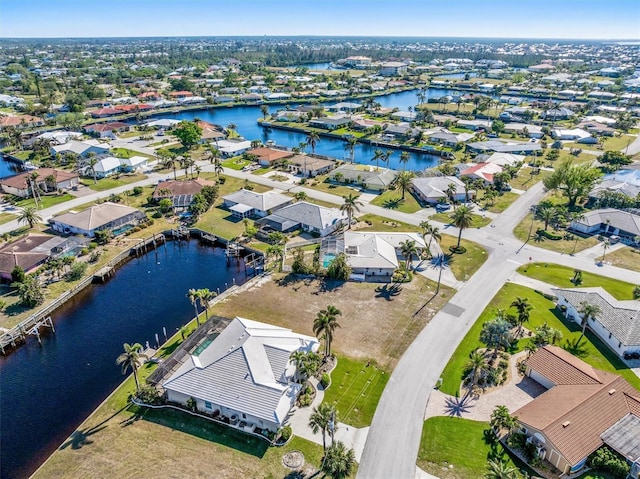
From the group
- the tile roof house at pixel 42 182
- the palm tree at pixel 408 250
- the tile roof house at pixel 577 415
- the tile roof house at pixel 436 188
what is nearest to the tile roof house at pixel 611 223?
the tile roof house at pixel 436 188

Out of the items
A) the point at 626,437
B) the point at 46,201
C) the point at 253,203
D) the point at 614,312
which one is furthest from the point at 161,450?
the point at 46,201

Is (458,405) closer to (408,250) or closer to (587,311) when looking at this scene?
(587,311)

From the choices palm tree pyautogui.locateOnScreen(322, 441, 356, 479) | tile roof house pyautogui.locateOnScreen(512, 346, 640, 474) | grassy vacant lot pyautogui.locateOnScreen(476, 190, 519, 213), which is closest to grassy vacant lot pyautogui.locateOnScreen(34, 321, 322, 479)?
palm tree pyautogui.locateOnScreen(322, 441, 356, 479)

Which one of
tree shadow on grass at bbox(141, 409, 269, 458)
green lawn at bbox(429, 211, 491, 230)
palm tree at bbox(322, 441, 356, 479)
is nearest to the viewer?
palm tree at bbox(322, 441, 356, 479)

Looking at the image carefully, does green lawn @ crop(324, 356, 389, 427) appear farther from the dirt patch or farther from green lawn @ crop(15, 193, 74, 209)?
green lawn @ crop(15, 193, 74, 209)

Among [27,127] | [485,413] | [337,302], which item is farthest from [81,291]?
[27,127]

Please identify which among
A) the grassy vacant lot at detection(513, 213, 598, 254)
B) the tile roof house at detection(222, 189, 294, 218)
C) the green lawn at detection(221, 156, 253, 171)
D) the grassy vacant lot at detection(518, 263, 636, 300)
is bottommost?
the grassy vacant lot at detection(518, 263, 636, 300)

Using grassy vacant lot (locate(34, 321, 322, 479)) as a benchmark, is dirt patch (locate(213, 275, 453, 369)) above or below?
above

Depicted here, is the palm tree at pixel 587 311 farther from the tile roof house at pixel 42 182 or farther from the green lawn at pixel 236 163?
the tile roof house at pixel 42 182
